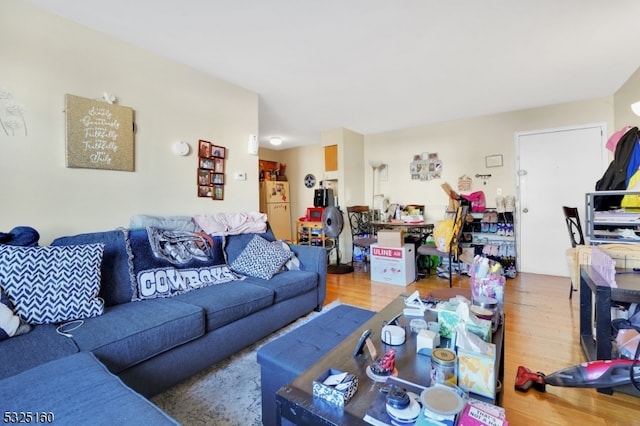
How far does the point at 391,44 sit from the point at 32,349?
2934 mm

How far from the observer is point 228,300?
6.03 ft

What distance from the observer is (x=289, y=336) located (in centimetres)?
143

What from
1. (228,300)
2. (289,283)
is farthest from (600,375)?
(228,300)

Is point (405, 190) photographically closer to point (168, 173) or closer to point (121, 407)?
point (168, 173)

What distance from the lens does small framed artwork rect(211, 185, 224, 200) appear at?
2.89 metres

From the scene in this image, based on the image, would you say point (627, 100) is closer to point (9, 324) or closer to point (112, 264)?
point (112, 264)

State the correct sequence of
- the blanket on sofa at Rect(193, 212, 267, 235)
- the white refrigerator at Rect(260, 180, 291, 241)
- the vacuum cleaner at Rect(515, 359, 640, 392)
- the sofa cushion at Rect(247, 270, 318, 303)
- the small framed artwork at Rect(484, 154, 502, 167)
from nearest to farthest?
1. the vacuum cleaner at Rect(515, 359, 640, 392)
2. the sofa cushion at Rect(247, 270, 318, 303)
3. the blanket on sofa at Rect(193, 212, 267, 235)
4. the small framed artwork at Rect(484, 154, 502, 167)
5. the white refrigerator at Rect(260, 180, 291, 241)

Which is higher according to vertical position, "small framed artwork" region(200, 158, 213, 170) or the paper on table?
"small framed artwork" region(200, 158, 213, 170)

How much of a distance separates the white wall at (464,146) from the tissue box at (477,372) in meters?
4.02

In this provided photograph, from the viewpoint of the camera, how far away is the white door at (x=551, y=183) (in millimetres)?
3672

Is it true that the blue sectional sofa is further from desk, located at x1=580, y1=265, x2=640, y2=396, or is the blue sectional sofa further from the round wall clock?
the round wall clock

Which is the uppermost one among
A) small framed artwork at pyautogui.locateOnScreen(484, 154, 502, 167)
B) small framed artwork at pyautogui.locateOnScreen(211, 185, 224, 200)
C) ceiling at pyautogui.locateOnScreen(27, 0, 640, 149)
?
ceiling at pyautogui.locateOnScreen(27, 0, 640, 149)

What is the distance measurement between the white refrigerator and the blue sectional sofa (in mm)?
3405

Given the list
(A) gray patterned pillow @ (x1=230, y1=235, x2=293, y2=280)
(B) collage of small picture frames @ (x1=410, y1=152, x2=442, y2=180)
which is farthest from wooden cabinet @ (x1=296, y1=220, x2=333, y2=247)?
(A) gray patterned pillow @ (x1=230, y1=235, x2=293, y2=280)
